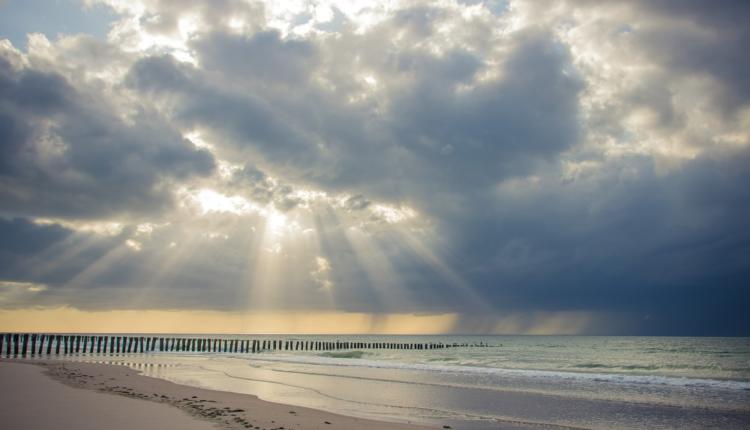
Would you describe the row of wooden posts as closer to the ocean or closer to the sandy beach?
the ocean

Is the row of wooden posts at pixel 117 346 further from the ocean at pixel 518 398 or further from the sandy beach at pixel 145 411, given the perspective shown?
the sandy beach at pixel 145 411

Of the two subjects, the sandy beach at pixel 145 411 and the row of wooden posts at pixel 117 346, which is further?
the row of wooden posts at pixel 117 346

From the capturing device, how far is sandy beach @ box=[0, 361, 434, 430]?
10641mm

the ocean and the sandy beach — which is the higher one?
the sandy beach

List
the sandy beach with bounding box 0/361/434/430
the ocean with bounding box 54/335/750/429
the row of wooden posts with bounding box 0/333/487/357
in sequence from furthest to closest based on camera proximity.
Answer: the row of wooden posts with bounding box 0/333/487/357 < the ocean with bounding box 54/335/750/429 < the sandy beach with bounding box 0/361/434/430

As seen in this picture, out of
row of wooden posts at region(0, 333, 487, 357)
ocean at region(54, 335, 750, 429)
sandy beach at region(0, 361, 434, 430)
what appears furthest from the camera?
row of wooden posts at region(0, 333, 487, 357)

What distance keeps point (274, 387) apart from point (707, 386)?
787 inches

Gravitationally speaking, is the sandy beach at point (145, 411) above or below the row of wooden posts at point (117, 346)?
above

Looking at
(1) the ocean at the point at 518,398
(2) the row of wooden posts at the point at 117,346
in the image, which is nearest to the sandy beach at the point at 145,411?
(1) the ocean at the point at 518,398

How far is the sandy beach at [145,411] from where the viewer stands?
10641 millimetres

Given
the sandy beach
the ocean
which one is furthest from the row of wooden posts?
the sandy beach

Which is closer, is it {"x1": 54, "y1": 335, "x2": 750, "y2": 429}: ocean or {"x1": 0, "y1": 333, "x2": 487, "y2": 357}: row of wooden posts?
{"x1": 54, "y1": 335, "x2": 750, "y2": 429}: ocean

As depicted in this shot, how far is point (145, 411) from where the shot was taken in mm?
12414

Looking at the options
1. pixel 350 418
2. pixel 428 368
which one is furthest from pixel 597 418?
pixel 428 368
